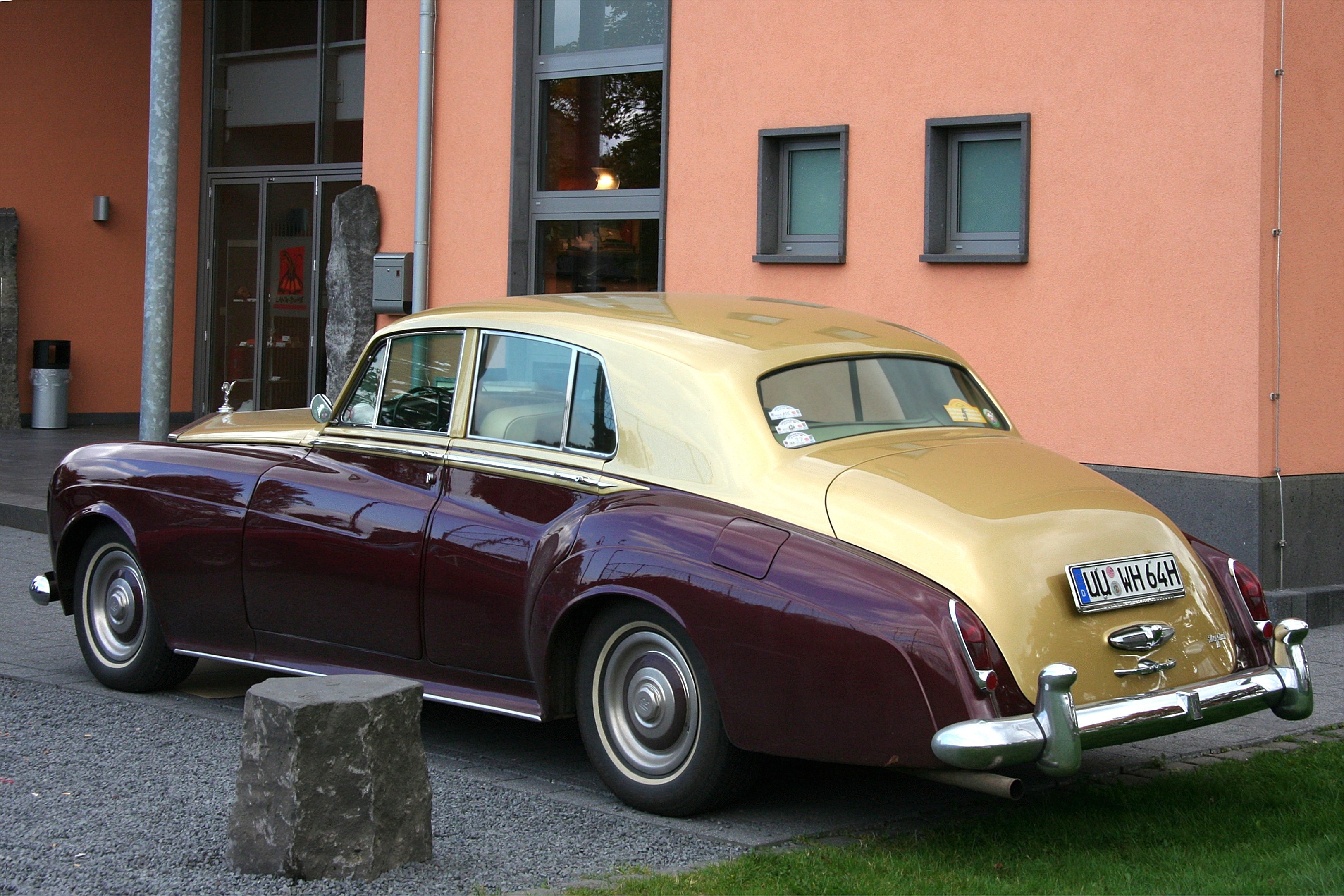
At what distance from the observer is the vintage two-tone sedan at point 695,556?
409cm

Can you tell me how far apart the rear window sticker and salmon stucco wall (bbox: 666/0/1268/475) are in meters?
3.47

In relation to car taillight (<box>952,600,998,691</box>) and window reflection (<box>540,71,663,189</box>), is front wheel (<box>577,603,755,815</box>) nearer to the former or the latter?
car taillight (<box>952,600,998,691</box>)

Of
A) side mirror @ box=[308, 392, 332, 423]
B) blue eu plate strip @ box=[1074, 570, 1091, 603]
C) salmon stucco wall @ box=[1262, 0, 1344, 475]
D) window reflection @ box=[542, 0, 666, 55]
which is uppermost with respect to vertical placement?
window reflection @ box=[542, 0, 666, 55]

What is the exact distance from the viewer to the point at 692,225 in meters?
11.1

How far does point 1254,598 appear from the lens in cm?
484

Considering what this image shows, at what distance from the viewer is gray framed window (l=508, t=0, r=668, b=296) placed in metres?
11.6

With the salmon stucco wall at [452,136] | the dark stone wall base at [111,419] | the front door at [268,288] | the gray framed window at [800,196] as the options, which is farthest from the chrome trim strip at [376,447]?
the dark stone wall base at [111,419]

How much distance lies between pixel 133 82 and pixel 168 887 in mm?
17863

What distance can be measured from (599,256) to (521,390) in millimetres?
6949

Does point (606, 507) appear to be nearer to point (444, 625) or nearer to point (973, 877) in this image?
point (444, 625)

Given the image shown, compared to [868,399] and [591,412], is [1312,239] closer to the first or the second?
[868,399]

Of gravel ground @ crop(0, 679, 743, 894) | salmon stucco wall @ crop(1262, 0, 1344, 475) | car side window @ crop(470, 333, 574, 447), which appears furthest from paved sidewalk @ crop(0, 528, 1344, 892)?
salmon stucco wall @ crop(1262, 0, 1344, 475)

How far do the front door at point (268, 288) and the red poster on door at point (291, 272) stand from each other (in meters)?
0.01

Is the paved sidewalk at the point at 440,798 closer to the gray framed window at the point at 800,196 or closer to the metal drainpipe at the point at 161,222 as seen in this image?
the metal drainpipe at the point at 161,222
